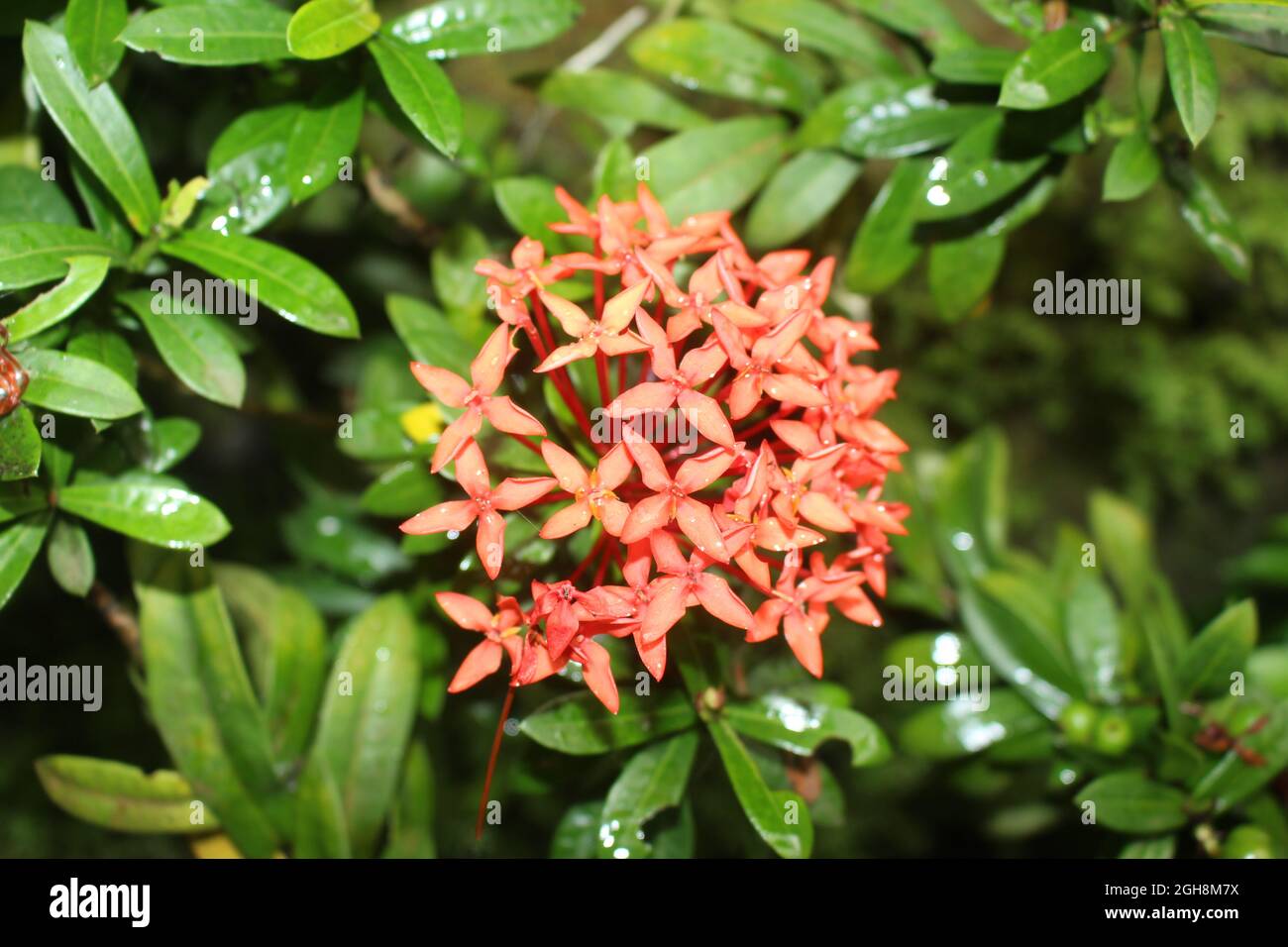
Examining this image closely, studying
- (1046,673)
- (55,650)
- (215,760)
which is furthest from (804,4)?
(55,650)

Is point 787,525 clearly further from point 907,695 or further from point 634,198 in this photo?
point 907,695

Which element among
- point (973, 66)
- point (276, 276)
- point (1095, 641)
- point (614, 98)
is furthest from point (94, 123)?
point (1095, 641)

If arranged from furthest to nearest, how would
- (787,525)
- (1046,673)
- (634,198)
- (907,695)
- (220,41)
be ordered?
(907,695)
(1046,673)
(634,198)
(220,41)
(787,525)

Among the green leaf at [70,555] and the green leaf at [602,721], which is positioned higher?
the green leaf at [70,555]

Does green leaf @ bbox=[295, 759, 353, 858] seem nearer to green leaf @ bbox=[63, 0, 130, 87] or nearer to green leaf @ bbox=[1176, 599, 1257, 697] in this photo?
green leaf @ bbox=[63, 0, 130, 87]

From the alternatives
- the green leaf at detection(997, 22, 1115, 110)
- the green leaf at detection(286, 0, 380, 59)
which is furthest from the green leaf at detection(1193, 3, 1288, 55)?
the green leaf at detection(286, 0, 380, 59)

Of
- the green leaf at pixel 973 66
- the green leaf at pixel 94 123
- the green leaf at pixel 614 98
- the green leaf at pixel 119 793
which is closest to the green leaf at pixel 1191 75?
the green leaf at pixel 973 66

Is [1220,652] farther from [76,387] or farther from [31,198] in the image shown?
[31,198]

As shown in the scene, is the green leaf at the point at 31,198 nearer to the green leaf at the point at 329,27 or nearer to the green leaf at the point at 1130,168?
the green leaf at the point at 329,27
